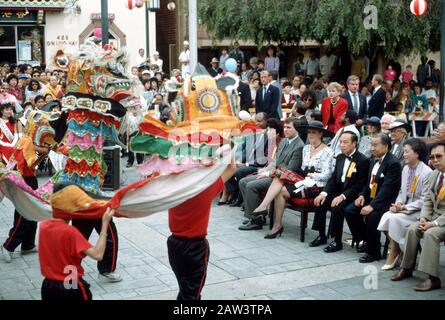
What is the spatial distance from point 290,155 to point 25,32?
56.9ft

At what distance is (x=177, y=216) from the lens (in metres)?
4.87

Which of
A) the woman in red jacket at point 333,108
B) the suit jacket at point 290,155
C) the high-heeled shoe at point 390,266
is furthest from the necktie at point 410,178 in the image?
the woman in red jacket at point 333,108

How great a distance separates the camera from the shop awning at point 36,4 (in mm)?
22203

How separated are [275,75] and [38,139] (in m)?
7.66

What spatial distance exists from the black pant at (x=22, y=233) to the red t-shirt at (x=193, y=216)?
3066 mm

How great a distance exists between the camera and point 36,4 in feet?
73.7

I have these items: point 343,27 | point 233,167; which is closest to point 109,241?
point 233,167

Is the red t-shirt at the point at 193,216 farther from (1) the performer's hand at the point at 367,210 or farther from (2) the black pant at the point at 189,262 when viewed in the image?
(1) the performer's hand at the point at 367,210

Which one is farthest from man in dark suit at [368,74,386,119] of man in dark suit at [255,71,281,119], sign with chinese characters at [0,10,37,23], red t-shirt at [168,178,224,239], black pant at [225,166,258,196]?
sign with chinese characters at [0,10,37,23]

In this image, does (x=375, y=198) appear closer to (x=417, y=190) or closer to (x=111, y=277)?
(x=417, y=190)

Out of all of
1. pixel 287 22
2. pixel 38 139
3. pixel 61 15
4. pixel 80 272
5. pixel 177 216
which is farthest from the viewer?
pixel 61 15

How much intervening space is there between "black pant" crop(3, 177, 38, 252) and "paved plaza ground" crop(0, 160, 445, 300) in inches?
6.4

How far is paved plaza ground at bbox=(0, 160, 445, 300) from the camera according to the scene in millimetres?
6098

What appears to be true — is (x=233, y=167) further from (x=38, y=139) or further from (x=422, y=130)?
(x=422, y=130)
